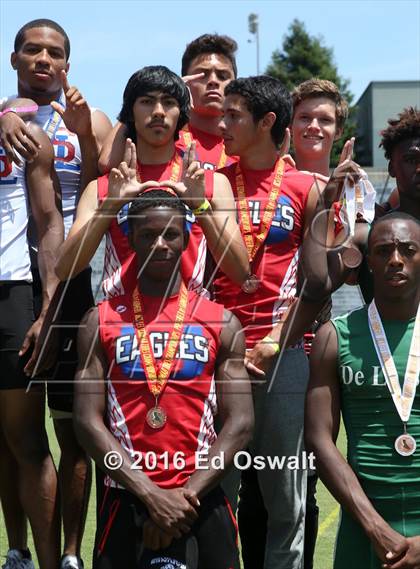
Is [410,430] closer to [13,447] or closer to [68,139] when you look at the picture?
[13,447]

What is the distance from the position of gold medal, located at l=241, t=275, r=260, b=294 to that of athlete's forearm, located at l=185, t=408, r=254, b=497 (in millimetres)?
628

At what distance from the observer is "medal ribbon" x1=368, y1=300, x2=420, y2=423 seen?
14.1 feet

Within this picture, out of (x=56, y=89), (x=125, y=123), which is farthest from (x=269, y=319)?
(x=56, y=89)

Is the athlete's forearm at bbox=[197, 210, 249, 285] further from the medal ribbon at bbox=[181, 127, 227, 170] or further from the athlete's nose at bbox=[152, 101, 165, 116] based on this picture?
the medal ribbon at bbox=[181, 127, 227, 170]

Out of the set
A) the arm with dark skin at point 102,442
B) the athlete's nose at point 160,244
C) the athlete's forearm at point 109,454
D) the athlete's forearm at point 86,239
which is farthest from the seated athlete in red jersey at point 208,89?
the athlete's forearm at point 109,454

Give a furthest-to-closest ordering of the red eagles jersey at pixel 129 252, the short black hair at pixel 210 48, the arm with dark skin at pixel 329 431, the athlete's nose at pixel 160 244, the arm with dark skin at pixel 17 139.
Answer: the short black hair at pixel 210 48 < the arm with dark skin at pixel 17 139 < the red eagles jersey at pixel 129 252 < the athlete's nose at pixel 160 244 < the arm with dark skin at pixel 329 431

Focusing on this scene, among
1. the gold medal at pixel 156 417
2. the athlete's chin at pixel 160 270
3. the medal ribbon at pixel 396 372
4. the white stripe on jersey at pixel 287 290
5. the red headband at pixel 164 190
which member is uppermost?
the red headband at pixel 164 190

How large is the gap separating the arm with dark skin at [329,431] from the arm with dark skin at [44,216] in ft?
4.37

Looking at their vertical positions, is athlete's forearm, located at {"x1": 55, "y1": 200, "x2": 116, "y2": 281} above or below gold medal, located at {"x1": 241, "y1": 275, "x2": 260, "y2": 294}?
above

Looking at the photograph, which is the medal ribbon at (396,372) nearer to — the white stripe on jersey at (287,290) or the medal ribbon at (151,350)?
the white stripe on jersey at (287,290)

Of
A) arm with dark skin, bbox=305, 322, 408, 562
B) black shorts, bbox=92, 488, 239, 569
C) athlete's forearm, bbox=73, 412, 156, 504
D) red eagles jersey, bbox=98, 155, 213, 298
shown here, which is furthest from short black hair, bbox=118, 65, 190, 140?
→ black shorts, bbox=92, 488, 239, 569

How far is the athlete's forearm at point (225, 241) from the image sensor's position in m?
4.75

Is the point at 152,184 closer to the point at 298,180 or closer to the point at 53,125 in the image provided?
the point at 298,180

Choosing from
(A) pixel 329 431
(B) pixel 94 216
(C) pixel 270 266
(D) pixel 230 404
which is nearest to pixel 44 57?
(B) pixel 94 216
